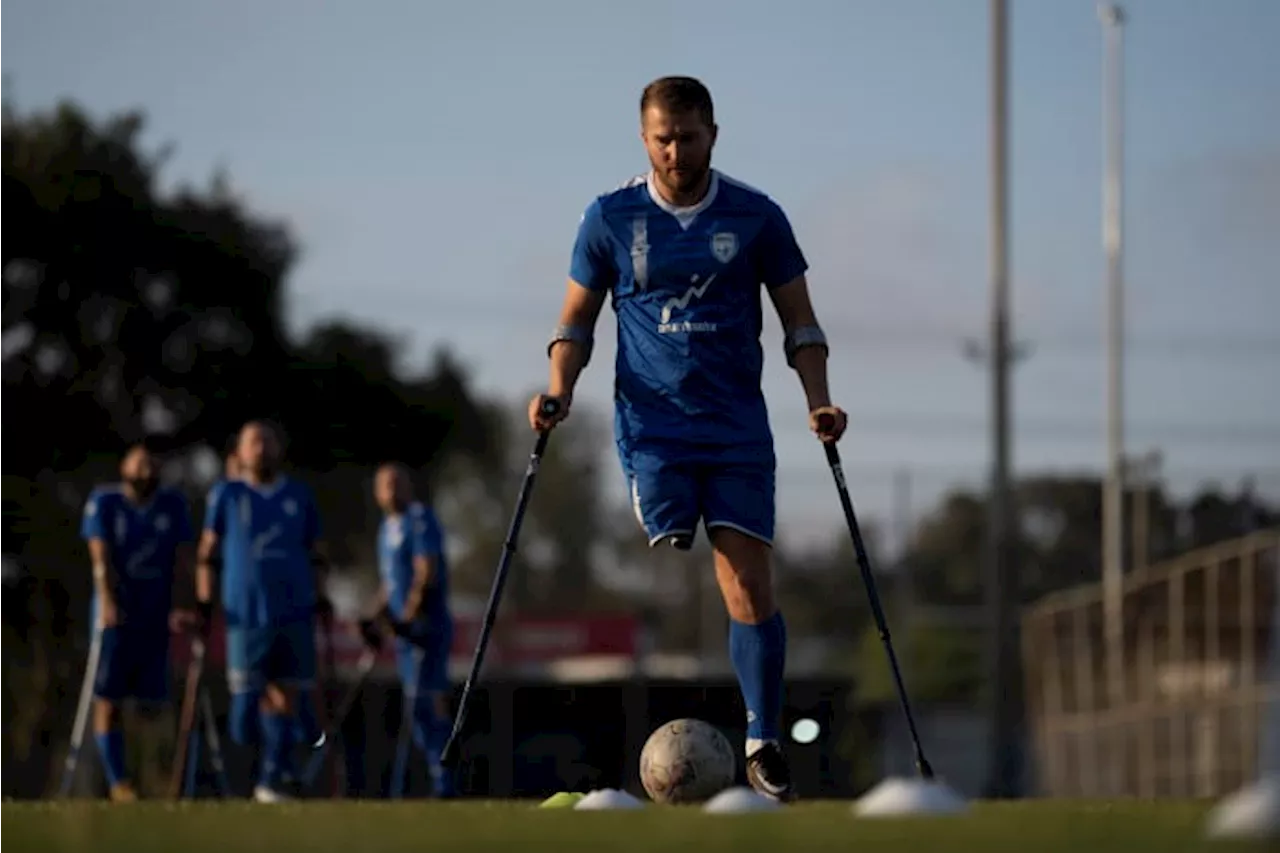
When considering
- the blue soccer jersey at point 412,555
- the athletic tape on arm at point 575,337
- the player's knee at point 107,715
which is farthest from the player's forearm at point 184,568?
the athletic tape on arm at point 575,337

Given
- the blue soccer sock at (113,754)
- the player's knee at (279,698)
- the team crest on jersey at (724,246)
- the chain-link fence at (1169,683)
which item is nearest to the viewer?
the team crest on jersey at (724,246)

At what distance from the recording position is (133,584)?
18.6 m

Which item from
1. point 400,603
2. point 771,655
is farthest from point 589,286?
point 400,603

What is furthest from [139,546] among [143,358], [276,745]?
[143,358]

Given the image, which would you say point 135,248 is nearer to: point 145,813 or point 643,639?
point 643,639

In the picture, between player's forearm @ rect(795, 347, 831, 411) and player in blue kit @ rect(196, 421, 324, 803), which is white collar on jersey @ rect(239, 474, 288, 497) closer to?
player in blue kit @ rect(196, 421, 324, 803)

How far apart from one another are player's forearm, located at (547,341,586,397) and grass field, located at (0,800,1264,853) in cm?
230

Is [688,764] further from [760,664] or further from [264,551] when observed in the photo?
[264,551]

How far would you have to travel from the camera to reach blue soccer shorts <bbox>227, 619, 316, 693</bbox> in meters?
18.8

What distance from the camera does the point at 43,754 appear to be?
3566 centimetres

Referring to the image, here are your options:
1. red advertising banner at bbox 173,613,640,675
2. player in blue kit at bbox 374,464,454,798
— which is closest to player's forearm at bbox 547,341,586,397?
player in blue kit at bbox 374,464,454,798

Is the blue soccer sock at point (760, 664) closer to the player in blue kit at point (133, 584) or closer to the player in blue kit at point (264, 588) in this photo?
the player in blue kit at point (133, 584)

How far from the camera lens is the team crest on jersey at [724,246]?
10479 millimetres

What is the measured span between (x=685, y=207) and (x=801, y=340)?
0.64 metres
